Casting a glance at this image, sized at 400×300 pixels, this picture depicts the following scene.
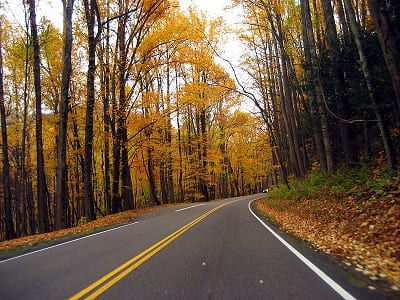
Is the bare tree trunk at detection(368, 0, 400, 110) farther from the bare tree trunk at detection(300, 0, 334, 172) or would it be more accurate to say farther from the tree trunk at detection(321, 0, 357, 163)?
the bare tree trunk at detection(300, 0, 334, 172)

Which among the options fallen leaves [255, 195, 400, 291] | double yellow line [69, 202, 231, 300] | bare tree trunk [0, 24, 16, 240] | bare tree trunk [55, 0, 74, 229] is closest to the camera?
double yellow line [69, 202, 231, 300]

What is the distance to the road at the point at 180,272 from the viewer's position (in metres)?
4.77

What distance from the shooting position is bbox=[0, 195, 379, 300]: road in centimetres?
477

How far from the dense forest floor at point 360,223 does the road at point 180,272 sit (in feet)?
1.74

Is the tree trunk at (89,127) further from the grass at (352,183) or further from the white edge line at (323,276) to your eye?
the white edge line at (323,276)

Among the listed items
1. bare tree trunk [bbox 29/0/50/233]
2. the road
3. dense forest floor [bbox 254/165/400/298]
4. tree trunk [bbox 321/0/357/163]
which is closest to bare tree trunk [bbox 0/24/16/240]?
bare tree trunk [bbox 29/0/50/233]

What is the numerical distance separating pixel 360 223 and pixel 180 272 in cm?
565

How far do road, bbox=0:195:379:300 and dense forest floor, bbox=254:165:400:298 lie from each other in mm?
530

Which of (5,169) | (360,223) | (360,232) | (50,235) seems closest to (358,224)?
(360,223)

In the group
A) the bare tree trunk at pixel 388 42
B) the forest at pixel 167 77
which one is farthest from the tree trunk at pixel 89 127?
the bare tree trunk at pixel 388 42

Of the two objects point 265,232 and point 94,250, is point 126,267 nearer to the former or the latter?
point 94,250

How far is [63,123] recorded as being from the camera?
17422mm

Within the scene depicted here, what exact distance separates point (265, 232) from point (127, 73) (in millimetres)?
15473

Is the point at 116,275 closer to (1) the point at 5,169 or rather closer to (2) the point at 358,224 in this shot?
→ (2) the point at 358,224
